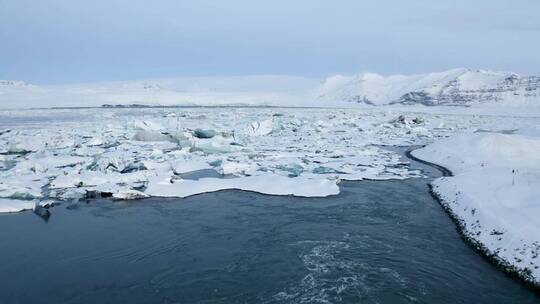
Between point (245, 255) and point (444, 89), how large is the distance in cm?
13281

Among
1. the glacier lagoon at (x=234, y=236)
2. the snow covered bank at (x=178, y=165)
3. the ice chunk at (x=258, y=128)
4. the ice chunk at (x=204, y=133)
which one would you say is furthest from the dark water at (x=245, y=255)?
the ice chunk at (x=258, y=128)

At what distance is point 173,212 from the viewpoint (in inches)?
535

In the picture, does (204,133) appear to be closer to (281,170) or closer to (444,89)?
(281,170)

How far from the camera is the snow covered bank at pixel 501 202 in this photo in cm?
1003

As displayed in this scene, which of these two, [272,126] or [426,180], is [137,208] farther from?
[272,126]

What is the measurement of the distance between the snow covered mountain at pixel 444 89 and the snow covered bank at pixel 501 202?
9855 cm

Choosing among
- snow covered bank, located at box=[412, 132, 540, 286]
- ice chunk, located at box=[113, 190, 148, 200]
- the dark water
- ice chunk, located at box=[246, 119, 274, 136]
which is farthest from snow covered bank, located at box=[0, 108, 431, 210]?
snow covered bank, located at box=[412, 132, 540, 286]

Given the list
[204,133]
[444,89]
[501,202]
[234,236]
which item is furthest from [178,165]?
[444,89]

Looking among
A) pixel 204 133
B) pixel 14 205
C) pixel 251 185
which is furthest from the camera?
pixel 204 133

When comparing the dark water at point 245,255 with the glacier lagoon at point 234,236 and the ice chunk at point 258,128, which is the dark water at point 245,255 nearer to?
the glacier lagoon at point 234,236

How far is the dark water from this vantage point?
8492 mm

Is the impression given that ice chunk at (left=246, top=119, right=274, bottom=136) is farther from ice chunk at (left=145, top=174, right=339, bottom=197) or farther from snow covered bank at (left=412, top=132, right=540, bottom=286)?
ice chunk at (left=145, top=174, right=339, bottom=197)

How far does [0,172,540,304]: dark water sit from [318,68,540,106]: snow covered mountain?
110 m

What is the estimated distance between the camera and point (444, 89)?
5153 inches
